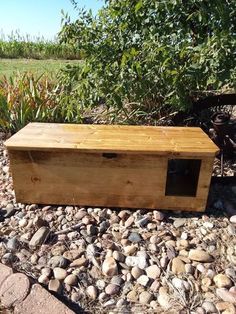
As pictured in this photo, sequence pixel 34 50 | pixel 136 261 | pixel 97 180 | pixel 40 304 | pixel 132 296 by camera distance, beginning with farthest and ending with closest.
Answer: pixel 34 50
pixel 97 180
pixel 136 261
pixel 132 296
pixel 40 304

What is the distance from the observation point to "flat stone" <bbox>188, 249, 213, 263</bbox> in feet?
6.17

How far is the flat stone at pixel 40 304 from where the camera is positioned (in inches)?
59.9

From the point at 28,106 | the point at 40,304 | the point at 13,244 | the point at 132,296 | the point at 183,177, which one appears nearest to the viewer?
the point at 40,304

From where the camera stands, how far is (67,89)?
3.34 metres

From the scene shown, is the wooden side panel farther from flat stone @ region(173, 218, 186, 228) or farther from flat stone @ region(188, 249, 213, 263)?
flat stone @ region(188, 249, 213, 263)

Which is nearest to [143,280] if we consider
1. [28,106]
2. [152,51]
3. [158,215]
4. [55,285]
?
[55,285]

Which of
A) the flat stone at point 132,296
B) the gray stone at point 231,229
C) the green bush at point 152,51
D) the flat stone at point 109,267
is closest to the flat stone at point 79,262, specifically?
the flat stone at point 109,267

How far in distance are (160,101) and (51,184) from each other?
157cm

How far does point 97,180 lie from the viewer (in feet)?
7.38

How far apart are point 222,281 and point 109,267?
1.93 ft

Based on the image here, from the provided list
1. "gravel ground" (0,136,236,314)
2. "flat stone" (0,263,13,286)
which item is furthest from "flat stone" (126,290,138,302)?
"flat stone" (0,263,13,286)

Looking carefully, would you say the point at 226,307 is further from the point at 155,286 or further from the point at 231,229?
the point at 231,229

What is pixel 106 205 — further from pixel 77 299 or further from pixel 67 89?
pixel 67 89

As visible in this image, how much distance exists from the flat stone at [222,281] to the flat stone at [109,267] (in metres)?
0.52
